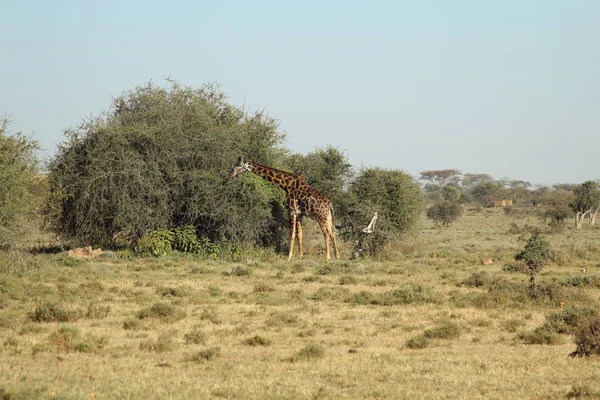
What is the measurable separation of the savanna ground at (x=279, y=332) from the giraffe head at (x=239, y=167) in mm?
3417

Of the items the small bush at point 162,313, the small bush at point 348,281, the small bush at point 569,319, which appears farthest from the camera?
the small bush at point 348,281

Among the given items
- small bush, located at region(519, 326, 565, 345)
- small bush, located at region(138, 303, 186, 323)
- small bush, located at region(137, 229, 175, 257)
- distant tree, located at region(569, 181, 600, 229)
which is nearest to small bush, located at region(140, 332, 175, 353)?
small bush, located at region(138, 303, 186, 323)

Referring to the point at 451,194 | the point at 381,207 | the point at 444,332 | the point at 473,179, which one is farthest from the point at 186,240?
the point at 473,179

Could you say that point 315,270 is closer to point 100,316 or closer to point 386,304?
point 386,304

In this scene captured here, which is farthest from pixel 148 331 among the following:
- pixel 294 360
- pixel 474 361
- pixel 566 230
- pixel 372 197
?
pixel 566 230

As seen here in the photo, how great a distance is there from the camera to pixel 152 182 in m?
27.4

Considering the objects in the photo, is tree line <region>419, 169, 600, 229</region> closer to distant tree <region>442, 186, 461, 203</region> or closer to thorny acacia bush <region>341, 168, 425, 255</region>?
distant tree <region>442, 186, 461, 203</region>

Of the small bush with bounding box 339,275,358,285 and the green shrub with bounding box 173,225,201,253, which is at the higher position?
the green shrub with bounding box 173,225,201,253

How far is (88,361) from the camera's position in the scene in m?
11.8

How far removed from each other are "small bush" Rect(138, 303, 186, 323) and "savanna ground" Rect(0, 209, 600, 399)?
1.1 inches

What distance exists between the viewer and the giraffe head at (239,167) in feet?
90.5

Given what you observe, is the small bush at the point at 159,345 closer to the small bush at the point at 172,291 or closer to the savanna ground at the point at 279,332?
the savanna ground at the point at 279,332

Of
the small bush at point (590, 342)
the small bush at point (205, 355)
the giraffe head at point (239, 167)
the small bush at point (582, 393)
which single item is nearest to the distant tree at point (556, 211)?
the giraffe head at point (239, 167)

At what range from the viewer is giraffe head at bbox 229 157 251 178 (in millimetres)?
27594
